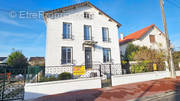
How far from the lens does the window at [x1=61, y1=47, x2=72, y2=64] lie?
417 inches

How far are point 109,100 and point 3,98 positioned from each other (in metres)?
5.71

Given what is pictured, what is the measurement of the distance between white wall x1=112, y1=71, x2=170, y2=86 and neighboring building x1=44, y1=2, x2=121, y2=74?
2.24 metres

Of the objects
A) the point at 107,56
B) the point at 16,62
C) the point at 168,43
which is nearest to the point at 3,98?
the point at 107,56

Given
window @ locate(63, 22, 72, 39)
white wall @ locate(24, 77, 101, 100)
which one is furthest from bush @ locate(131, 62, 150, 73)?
window @ locate(63, 22, 72, 39)

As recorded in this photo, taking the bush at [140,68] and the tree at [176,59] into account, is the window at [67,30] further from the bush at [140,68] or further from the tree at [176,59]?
the tree at [176,59]

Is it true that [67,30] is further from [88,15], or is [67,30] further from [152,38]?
[152,38]

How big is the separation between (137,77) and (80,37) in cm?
745

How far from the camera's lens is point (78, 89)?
6.49 meters

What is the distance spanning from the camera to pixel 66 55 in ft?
35.4

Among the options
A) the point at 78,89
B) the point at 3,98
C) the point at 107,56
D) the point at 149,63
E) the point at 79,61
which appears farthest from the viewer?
the point at 107,56

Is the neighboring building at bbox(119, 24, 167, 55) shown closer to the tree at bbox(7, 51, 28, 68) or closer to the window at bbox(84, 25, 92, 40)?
the window at bbox(84, 25, 92, 40)

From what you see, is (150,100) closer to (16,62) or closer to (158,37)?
(158,37)

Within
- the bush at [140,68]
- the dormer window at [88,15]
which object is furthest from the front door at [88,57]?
the bush at [140,68]

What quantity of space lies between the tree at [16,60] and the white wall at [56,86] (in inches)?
631
